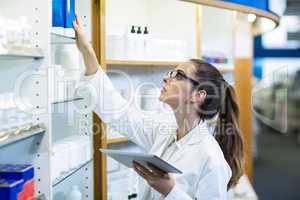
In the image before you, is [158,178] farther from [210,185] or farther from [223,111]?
[223,111]

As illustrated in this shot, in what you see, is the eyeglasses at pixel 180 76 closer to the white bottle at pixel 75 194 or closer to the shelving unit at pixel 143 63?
the shelving unit at pixel 143 63

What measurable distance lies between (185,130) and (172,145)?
9 cm

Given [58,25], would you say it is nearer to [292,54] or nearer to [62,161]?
[62,161]

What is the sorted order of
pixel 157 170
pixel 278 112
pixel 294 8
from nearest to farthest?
pixel 157 170, pixel 278 112, pixel 294 8

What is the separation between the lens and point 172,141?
1.77 metres

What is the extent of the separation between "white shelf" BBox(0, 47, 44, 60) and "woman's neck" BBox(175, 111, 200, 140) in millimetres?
750

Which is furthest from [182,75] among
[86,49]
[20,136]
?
[20,136]

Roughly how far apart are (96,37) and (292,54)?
439 inches

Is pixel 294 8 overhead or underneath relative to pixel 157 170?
overhead

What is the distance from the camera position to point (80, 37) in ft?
5.31

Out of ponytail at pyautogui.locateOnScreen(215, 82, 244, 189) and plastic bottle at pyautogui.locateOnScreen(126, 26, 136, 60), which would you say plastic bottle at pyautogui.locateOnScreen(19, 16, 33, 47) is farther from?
ponytail at pyautogui.locateOnScreen(215, 82, 244, 189)

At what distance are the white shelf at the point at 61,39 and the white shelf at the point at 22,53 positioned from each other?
16 cm

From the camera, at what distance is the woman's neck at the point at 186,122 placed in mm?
1762

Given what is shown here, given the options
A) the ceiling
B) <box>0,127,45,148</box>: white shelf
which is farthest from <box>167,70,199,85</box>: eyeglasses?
the ceiling
